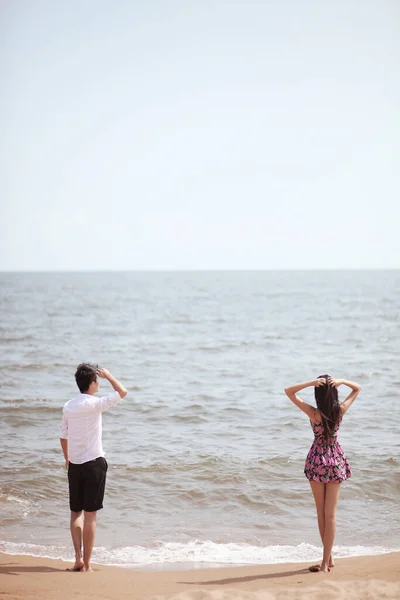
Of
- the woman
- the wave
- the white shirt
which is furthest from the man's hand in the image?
the wave

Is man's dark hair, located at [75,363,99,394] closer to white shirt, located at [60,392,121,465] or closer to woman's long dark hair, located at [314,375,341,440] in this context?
white shirt, located at [60,392,121,465]

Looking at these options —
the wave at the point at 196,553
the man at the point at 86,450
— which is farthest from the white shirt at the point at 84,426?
the wave at the point at 196,553

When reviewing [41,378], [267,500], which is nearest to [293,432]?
[267,500]

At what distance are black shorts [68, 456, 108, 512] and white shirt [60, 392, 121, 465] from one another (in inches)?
2.4

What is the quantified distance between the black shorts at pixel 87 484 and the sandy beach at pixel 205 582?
0.61 meters

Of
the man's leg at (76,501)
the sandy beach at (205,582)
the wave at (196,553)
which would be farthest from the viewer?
the wave at (196,553)

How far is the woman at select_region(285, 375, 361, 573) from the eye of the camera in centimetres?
559

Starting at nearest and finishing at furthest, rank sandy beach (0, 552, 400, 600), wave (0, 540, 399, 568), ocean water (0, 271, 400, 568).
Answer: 1. sandy beach (0, 552, 400, 600)
2. wave (0, 540, 399, 568)
3. ocean water (0, 271, 400, 568)

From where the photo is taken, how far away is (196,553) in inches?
269

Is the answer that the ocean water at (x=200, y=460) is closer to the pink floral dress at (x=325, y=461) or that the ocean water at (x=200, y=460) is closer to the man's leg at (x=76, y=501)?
the man's leg at (x=76, y=501)

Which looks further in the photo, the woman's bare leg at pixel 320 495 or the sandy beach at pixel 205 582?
the woman's bare leg at pixel 320 495

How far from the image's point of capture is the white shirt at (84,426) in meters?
5.64

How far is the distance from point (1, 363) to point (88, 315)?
26.8 metres

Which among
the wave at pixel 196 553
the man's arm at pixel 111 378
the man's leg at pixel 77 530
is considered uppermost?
the man's arm at pixel 111 378
